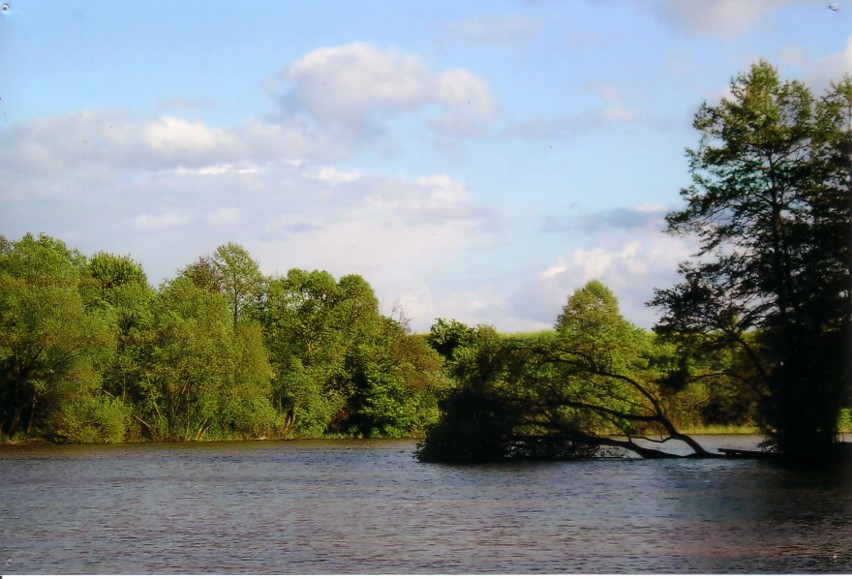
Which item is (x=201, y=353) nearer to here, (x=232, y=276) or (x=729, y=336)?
(x=232, y=276)

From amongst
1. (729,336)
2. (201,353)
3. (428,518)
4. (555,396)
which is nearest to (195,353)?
(201,353)

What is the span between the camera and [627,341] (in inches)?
901

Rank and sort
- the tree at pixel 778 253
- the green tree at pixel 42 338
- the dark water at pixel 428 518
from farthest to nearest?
1. the green tree at pixel 42 338
2. the tree at pixel 778 253
3. the dark water at pixel 428 518

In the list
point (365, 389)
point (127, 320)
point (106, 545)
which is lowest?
point (106, 545)

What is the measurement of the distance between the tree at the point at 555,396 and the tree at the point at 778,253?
1.37 metres

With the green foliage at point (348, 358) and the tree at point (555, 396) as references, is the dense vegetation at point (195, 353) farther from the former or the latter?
the tree at point (555, 396)

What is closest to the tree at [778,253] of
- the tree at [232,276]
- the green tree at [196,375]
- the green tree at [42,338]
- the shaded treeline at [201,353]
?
the shaded treeline at [201,353]

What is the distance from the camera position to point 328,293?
2828 centimetres

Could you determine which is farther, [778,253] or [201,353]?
[201,353]

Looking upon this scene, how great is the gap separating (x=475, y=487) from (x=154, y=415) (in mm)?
20201

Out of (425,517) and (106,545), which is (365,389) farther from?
(106,545)

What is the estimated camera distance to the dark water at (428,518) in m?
11.0

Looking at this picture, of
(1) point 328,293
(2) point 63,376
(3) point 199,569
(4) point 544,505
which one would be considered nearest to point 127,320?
(2) point 63,376

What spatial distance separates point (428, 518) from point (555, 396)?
29.6 ft
